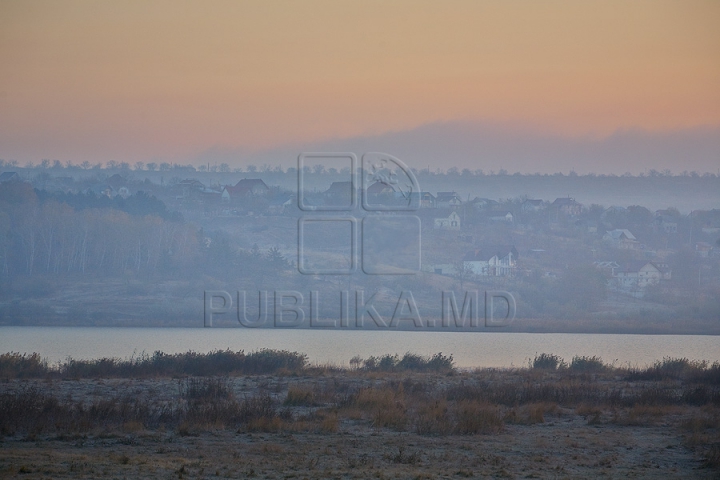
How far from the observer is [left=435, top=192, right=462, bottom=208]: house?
380 ft

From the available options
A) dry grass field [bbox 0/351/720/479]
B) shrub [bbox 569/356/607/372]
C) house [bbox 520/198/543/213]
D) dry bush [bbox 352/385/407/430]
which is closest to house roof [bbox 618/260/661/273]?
house [bbox 520/198/543/213]

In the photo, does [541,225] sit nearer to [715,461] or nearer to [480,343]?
[480,343]

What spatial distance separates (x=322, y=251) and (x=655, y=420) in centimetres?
7804

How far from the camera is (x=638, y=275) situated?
296 feet

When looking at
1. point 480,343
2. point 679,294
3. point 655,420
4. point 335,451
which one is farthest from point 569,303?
point 335,451

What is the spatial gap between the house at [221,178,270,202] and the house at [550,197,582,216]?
154ft

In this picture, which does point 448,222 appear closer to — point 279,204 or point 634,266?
point 279,204

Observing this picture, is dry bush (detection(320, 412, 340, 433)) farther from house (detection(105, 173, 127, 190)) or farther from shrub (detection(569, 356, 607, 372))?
house (detection(105, 173, 127, 190))

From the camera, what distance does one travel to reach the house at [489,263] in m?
88.2

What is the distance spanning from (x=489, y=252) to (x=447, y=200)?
26.3 m

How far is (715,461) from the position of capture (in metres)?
11.9

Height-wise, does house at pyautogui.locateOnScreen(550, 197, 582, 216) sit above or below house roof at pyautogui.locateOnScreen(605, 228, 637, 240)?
above

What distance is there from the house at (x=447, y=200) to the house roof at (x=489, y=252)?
1347cm

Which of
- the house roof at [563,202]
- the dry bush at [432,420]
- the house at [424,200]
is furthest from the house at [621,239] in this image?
the dry bush at [432,420]
